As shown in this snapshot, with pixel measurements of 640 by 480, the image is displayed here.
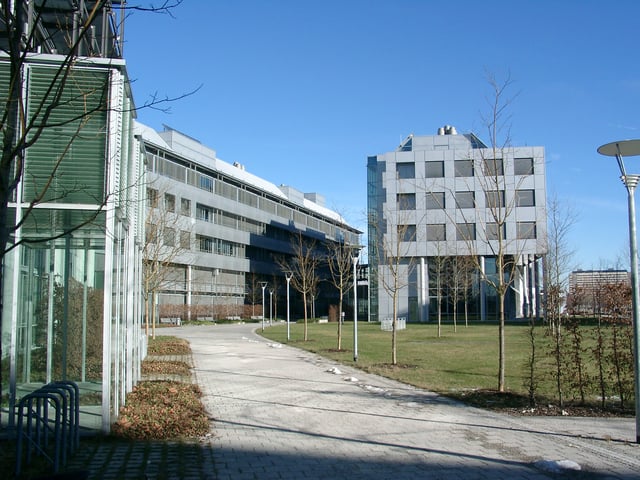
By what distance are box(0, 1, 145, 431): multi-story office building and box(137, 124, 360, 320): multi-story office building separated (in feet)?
131

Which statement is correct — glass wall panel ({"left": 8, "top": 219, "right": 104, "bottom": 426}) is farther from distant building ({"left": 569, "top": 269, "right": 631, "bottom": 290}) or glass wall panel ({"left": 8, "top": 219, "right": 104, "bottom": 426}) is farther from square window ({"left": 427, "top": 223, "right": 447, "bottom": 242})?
square window ({"left": 427, "top": 223, "right": 447, "bottom": 242})

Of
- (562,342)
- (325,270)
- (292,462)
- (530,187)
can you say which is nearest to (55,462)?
(292,462)

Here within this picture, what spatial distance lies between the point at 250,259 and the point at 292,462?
7307 cm

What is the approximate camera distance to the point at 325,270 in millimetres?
97188

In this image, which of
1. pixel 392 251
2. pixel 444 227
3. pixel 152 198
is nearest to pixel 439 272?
pixel 392 251

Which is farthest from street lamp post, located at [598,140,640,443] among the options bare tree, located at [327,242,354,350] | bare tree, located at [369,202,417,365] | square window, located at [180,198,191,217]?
square window, located at [180,198,191,217]

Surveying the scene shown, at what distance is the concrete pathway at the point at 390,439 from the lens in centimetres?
679

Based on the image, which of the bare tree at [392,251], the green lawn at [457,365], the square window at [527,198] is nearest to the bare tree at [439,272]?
the bare tree at [392,251]

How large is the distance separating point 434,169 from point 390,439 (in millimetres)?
54749

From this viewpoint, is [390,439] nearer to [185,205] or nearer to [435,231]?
[435,231]

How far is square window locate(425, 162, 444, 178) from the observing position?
60.9 metres

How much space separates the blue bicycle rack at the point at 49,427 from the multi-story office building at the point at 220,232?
44.9 meters

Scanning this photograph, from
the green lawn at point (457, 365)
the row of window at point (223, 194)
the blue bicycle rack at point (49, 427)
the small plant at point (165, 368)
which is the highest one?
the row of window at point (223, 194)

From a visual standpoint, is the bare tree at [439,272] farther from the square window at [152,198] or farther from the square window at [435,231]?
the square window at [152,198]
